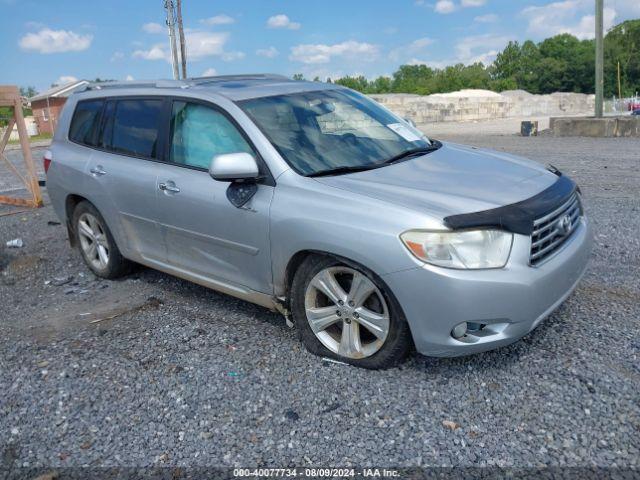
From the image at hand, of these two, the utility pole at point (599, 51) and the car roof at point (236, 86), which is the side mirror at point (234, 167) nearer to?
the car roof at point (236, 86)

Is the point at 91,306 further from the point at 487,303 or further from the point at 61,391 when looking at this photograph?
the point at 487,303

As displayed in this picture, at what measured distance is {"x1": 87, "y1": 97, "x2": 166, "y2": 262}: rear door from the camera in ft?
14.9

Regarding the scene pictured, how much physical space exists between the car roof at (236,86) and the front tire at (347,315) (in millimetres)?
1480

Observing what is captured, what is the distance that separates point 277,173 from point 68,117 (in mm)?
2957

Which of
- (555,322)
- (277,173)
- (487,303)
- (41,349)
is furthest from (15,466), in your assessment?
(555,322)

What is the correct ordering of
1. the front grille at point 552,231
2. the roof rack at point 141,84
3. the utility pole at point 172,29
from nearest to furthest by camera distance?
1. the front grille at point 552,231
2. the roof rack at point 141,84
3. the utility pole at point 172,29

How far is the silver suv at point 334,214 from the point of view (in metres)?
3.08

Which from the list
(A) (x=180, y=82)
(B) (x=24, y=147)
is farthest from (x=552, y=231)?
(B) (x=24, y=147)

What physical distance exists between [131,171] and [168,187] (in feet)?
1.88

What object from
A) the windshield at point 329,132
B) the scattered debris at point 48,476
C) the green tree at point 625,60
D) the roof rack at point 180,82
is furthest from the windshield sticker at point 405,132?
the green tree at point 625,60

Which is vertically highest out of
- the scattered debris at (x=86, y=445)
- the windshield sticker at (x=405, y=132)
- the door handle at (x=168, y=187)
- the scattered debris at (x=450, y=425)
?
the windshield sticker at (x=405, y=132)

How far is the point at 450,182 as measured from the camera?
3.55m

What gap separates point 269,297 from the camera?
152 inches

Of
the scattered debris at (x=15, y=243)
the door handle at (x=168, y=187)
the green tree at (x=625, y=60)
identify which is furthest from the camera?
the green tree at (x=625, y=60)
